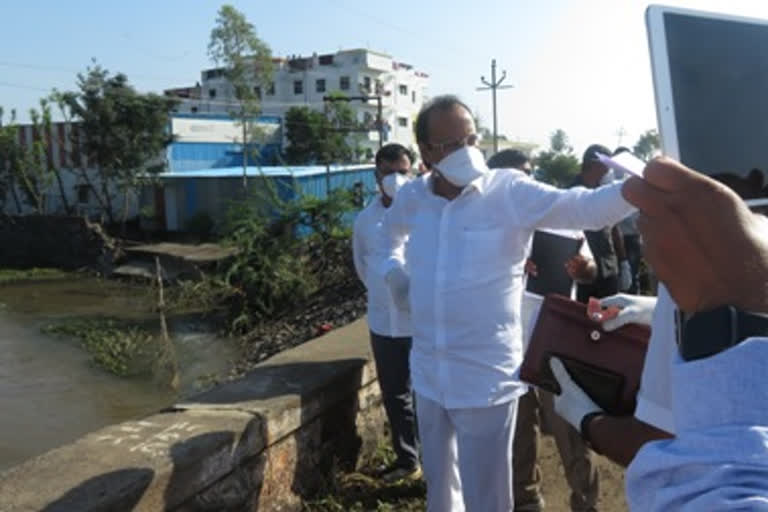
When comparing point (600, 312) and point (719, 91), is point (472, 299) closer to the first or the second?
point (600, 312)

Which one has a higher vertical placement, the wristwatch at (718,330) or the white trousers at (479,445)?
the wristwatch at (718,330)

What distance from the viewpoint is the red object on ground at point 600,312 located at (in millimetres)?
1432

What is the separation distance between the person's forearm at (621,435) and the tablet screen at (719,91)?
17.4 inches

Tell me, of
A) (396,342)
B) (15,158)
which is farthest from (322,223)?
(15,158)

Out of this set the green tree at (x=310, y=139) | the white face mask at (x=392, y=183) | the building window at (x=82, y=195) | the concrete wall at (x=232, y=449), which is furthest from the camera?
the green tree at (x=310, y=139)

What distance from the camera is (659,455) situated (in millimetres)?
700


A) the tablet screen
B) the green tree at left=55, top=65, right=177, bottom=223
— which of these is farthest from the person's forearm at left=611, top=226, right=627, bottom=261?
the green tree at left=55, top=65, right=177, bottom=223

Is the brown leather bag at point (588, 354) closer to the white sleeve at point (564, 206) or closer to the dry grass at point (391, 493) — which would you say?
the white sleeve at point (564, 206)

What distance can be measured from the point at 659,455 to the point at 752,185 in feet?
2.17

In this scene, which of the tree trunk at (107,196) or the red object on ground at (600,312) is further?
the tree trunk at (107,196)

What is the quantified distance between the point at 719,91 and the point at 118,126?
22434 mm

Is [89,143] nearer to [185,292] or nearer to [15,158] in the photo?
Answer: [15,158]

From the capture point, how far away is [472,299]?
2287 mm

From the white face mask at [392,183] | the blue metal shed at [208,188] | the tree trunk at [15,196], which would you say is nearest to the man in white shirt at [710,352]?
the white face mask at [392,183]
